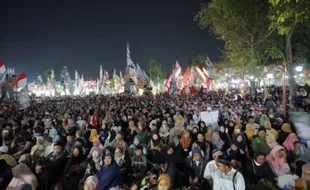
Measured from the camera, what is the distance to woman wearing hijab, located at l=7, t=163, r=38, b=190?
14.1 feet

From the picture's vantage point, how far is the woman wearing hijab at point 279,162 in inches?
188

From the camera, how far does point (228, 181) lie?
3818 mm

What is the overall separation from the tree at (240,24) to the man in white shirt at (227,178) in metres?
13.8

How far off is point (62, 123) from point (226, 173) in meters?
8.59

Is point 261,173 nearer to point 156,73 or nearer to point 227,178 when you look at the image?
point 227,178

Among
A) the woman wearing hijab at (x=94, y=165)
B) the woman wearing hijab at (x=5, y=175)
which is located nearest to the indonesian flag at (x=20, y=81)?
the woman wearing hijab at (x=5, y=175)

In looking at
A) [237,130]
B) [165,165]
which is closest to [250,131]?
[237,130]

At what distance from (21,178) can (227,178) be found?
12.3 feet

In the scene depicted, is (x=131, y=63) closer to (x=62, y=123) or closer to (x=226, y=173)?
(x=62, y=123)

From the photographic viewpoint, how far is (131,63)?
24.4 m

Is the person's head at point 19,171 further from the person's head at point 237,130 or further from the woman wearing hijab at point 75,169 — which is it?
the person's head at point 237,130

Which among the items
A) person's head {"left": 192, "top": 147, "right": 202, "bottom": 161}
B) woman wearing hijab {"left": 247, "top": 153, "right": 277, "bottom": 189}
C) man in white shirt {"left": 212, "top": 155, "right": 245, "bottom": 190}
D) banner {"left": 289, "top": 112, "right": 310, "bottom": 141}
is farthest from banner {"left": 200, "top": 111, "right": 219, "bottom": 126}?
man in white shirt {"left": 212, "top": 155, "right": 245, "bottom": 190}

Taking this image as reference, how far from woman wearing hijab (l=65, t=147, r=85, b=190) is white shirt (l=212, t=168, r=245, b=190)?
3067 millimetres

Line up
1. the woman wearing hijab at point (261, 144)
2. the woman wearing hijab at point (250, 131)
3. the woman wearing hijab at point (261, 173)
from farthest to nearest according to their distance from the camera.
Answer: the woman wearing hijab at point (250, 131)
the woman wearing hijab at point (261, 144)
the woman wearing hijab at point (261, 173)
